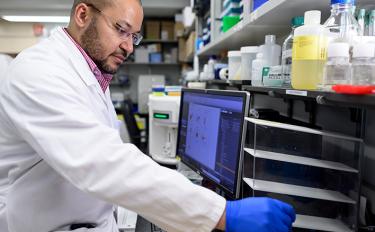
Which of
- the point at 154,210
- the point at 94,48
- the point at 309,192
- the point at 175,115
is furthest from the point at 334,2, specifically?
the point at 175,115

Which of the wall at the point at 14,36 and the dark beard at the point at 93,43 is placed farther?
the wall at the point at 14,36

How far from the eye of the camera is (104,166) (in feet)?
2.33

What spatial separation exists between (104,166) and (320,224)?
568 millimetres

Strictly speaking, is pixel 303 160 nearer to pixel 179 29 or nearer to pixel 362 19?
pixel 362 19

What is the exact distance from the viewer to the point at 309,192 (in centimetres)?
87

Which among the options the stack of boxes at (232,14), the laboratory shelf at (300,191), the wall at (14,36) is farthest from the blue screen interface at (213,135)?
the wall at (14,36)

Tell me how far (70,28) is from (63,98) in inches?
19.4

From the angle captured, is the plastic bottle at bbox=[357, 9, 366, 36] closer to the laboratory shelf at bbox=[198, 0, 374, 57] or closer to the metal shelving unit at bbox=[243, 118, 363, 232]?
the laboratory shelf at bbox=[198, 0, 374, 57]

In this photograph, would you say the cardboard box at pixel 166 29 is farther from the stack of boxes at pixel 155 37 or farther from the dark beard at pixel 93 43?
the dark beard at pixel 93 43

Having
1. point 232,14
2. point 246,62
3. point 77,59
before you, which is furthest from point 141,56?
point 77,59

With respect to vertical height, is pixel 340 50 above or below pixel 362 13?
below

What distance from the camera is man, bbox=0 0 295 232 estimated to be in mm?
716

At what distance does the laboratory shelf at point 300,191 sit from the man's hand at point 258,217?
0.11 meters

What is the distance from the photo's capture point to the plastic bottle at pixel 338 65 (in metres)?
0.68
